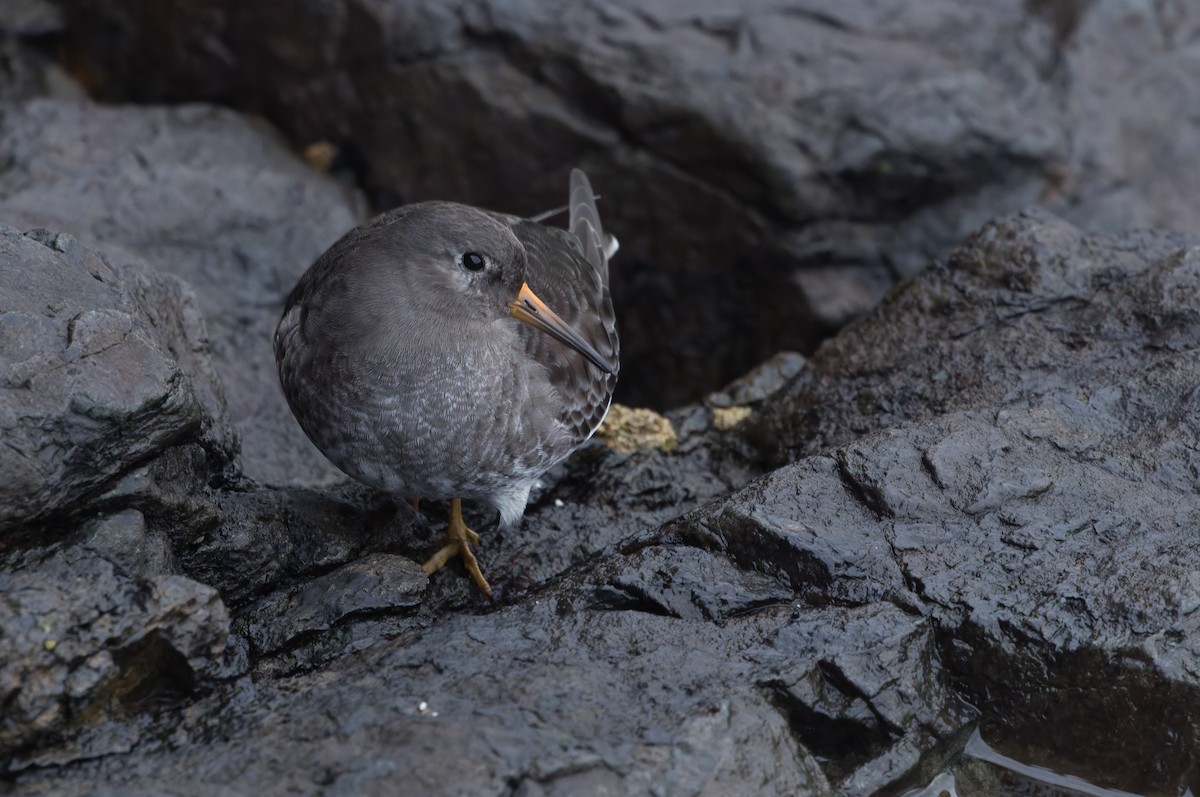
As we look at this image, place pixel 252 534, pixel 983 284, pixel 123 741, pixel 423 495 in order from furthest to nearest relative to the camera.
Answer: pixel 983 284, pixel 423 495, pixel 252 534, pixel 123 741

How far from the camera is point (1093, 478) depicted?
4621mm

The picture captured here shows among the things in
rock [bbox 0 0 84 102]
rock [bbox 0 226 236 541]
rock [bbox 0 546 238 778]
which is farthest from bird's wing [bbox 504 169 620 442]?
rock [bbox 0 0 84 102]

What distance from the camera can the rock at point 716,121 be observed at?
8.20m

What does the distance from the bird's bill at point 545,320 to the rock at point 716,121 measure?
345 centimetres

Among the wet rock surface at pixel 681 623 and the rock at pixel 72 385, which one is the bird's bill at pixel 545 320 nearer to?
the wet rock surface at pixel 681 623

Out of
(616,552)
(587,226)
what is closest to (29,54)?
(587,226)

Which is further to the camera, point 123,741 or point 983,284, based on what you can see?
point 983,284

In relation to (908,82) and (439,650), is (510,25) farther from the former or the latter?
(439,650)

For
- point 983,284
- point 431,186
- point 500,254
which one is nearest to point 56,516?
point 500,254

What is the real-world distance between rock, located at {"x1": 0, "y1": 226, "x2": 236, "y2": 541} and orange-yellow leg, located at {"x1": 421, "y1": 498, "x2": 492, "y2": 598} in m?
1.08

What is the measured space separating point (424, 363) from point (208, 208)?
3668 mm

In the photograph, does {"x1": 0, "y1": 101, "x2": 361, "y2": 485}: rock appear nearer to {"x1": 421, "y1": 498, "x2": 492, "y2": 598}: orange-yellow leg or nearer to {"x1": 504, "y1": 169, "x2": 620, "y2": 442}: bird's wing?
{"x1": 421, "y1": 498, "x2": 492, "y2": 598}: orange-yellow leg

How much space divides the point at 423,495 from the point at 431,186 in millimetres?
4262

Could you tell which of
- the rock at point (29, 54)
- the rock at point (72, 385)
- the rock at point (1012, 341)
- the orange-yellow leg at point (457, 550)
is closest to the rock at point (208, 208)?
the rock at point (29, 54)
